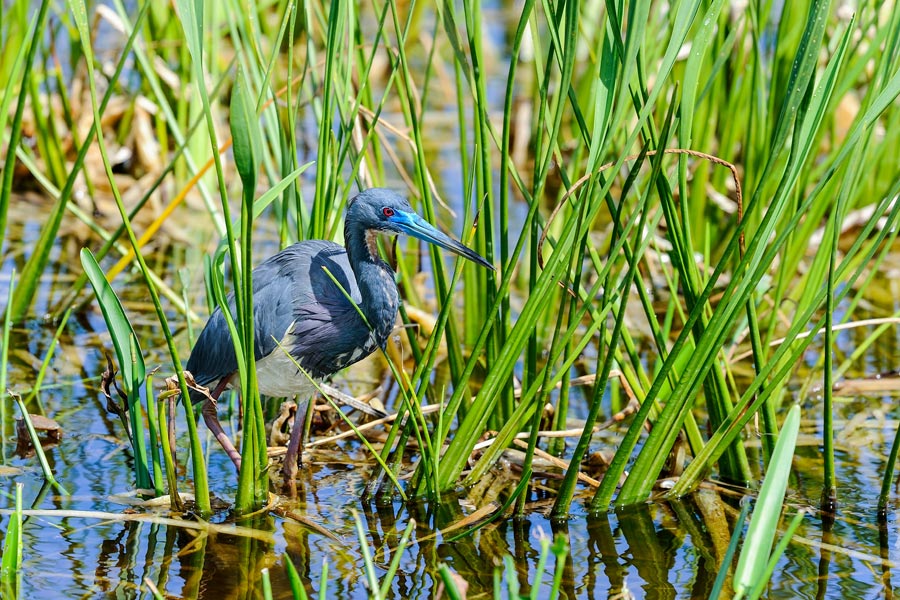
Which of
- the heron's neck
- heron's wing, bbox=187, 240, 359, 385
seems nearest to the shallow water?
heron's wing, bbox=187, 240, 359, 385

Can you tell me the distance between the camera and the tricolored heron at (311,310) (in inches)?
126

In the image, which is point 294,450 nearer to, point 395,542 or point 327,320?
point 327,320

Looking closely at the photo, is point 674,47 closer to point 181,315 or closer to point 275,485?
point 275,485

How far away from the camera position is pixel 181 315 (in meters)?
4.64

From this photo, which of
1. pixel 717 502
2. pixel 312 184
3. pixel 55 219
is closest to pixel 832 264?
pixel 717 502

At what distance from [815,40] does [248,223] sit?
4.00 ft

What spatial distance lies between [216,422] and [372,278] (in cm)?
67

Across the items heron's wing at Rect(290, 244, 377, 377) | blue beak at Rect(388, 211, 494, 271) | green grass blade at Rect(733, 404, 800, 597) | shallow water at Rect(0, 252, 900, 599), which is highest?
blue beak at Rect(388, 211, 494, 271)

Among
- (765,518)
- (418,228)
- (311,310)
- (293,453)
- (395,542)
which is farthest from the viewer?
(293,453)

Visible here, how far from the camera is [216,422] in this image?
3.39 m

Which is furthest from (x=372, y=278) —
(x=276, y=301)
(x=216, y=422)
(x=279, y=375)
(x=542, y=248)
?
(x=216, y=422)

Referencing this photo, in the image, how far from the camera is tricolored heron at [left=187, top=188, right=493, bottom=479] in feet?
10.5

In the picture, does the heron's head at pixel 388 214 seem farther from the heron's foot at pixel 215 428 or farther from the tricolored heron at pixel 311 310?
the heron's foot at pixel 215 428

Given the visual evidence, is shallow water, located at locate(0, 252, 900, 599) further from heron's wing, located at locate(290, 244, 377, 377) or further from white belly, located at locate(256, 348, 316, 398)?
heron's wing, located at locate(290, 244, 377, 377)
